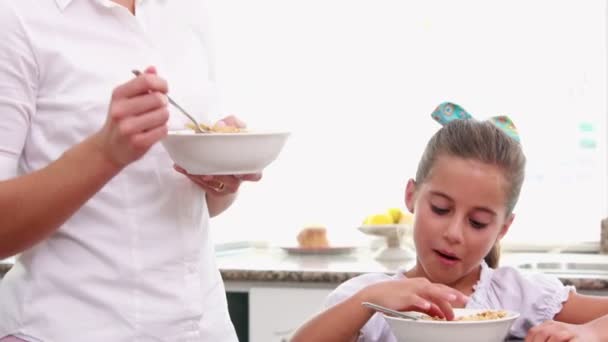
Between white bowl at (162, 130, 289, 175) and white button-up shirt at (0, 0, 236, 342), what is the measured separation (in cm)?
10

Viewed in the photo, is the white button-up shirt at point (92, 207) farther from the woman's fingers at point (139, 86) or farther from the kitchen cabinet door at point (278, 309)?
the kitchen cabinet door at point (278, 309)

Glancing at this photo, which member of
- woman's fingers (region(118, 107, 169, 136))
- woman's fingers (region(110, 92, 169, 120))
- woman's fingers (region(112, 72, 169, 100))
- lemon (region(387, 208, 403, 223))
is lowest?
lemon (region(387, 208, 403, 223))

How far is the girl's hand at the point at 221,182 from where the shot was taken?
Answer: 5.14ft

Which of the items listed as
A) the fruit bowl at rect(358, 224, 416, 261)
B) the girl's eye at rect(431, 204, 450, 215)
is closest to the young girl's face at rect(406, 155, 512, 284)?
the girl's eye at rect(431, 204, 450, 215)

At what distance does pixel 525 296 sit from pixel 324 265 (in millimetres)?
1218

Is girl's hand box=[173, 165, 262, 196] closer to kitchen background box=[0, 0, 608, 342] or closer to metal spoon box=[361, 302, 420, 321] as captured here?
metal spoon box=[361, 302, 420, 321]

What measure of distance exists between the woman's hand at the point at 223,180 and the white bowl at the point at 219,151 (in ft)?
0.30

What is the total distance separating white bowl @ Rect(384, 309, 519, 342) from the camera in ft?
4.16

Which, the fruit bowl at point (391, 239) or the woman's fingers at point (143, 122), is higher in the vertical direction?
the woman's fingers at point (143, 122)

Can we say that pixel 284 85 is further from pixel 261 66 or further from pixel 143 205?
pixel 143 205

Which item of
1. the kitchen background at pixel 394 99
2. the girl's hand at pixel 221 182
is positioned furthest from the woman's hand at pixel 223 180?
the kitchen background at pixel 394 99

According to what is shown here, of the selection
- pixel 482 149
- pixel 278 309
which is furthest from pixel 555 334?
pixel 278 309

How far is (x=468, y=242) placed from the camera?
5.57ft

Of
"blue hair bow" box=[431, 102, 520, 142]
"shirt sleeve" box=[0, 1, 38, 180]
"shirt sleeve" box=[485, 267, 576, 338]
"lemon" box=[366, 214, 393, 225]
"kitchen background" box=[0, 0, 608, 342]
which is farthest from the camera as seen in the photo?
"kitchen background" box=[0, 0, 608, 342]
